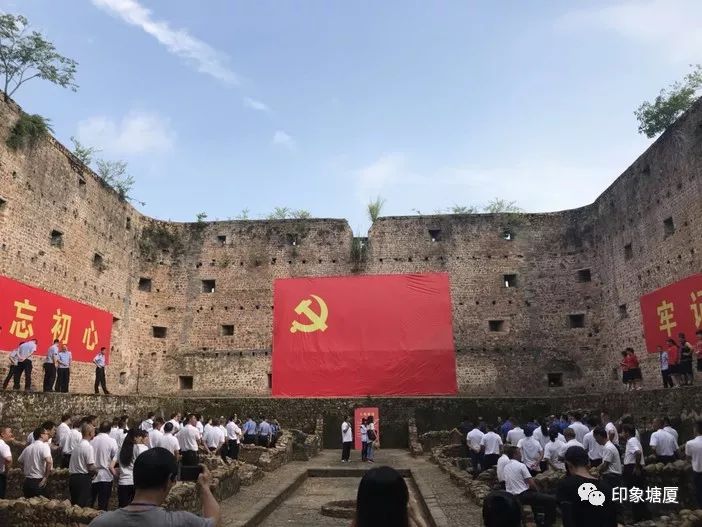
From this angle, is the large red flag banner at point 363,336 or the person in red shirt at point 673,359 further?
the large red flag banner at point 363,336

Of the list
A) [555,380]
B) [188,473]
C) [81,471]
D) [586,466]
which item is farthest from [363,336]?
[586,466]

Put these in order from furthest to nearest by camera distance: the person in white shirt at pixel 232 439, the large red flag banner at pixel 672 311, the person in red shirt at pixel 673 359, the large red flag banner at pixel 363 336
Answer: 1. the large red flag banner at pixel 363 336
2. the large red flag banner at pixel 672 311
3. the person in red shirt at pixel 673 359
4. the person in white shirt at pixel 232 439

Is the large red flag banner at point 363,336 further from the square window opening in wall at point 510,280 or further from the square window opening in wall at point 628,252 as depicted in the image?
the square window opening in wall at point 628,252

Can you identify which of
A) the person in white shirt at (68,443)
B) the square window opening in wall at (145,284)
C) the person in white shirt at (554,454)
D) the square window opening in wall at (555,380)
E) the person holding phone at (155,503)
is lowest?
the person in white shirt at (554,454)

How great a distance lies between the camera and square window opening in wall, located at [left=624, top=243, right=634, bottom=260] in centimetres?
1669

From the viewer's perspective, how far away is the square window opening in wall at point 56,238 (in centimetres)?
1465

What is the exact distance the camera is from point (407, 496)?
6.26ft

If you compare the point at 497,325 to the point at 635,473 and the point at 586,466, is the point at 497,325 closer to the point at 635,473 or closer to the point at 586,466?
the point at 635,473

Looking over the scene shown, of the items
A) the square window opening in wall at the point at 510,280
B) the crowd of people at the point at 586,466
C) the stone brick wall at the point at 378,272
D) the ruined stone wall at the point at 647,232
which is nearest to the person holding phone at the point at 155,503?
the crowd of people at the point at 586,466

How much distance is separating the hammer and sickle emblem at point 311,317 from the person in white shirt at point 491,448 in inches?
406

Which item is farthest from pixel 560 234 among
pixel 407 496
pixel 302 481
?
pixel 407 496

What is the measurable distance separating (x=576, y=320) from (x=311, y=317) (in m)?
9.88

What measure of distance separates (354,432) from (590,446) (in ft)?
30.9

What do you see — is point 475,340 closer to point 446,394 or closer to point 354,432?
point 446,394
